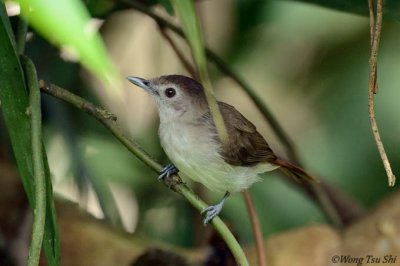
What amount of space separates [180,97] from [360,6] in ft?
1.28

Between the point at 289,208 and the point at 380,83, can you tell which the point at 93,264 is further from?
the point at 380,83

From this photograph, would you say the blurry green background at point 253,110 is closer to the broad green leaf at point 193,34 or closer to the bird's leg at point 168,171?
the bird's leg at point 168,171

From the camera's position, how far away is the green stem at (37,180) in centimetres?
97

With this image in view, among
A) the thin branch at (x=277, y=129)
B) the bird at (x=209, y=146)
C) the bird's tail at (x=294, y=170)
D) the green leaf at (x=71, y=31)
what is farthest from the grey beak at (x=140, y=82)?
the green leaf at (x=71, y=31)

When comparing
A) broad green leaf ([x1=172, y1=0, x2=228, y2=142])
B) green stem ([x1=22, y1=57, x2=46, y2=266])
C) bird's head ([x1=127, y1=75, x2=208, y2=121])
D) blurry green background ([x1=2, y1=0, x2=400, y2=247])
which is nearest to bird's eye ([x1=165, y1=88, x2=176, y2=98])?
bird's head ([x1=127, y1=75, x2=208, y2=121])

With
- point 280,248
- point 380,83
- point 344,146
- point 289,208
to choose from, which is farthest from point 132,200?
point 280,248

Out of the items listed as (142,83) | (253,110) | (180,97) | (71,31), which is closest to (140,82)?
(142,83)

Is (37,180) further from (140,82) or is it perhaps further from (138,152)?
(140,82)

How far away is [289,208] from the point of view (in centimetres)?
244

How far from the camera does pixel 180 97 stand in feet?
5.47

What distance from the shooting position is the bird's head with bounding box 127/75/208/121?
5.45ft
